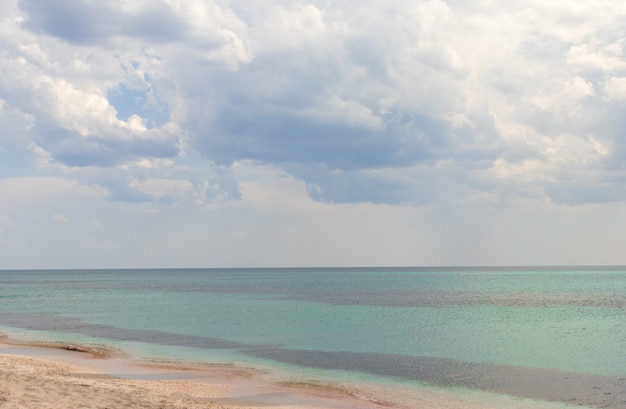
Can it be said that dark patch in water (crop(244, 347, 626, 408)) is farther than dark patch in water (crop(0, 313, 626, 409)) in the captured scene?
No

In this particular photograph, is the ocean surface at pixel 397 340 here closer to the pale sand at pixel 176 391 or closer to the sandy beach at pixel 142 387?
the pale sand at pixel 176 391

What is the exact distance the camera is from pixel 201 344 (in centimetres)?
3838

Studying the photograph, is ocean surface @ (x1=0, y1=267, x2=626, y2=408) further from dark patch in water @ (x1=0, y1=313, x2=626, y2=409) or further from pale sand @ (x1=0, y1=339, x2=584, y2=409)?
pale sand @ (x1=0, y1=339, x2=584, y2=409)

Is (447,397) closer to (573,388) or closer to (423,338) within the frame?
(573,388)

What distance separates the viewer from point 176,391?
73.0 ft

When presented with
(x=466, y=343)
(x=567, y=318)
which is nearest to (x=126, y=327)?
(x=466, y=343)

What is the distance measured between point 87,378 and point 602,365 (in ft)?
86.9

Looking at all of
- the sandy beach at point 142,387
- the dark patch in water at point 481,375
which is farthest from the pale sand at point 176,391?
the dark patch in water at point 481,375

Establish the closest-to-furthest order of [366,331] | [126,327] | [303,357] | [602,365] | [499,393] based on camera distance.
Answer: [499,393], [602,365], [303,357], [366,331], [126,327]

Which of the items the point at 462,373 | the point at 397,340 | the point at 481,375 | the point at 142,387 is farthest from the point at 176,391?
the point at 397,340

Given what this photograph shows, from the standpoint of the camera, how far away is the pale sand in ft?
57.9

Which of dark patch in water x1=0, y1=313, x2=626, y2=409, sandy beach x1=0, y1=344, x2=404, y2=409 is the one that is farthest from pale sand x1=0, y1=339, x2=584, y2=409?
dark patch in water x1=0, y1=313, x2=626, y2=409

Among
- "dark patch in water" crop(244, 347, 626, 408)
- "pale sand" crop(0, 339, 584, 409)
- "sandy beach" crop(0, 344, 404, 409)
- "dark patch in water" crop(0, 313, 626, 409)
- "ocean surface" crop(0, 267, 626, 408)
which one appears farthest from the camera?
"ocean surface" crop(0, 267, 626, 408)

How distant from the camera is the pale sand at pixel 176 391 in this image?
17.7 m
